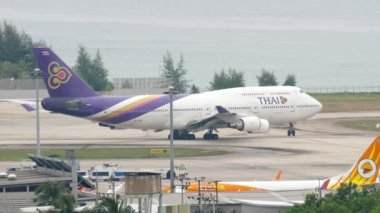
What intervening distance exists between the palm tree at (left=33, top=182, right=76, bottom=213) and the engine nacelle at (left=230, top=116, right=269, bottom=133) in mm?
64251

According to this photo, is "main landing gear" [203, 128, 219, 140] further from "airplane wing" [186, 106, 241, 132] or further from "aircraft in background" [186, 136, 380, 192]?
"aircraft in background" [186, 136, 380, 192]

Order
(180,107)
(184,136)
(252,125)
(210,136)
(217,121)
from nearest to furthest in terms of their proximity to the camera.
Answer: (252,125) → (217,121) → (180,107) → (210,136) → (184,136)

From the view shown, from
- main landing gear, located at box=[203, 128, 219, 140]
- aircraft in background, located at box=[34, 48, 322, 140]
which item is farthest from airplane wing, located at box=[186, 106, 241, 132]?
main landing gear, located at box=[203, 128, 219, 140]

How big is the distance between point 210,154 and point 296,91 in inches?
894

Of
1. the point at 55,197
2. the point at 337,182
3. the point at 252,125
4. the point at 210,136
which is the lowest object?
the point at 337,182

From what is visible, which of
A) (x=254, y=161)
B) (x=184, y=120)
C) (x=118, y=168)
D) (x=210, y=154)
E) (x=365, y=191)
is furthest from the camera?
(x=184, y=120)

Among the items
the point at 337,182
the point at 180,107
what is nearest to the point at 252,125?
the point at 180,107

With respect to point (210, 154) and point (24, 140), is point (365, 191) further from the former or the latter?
point (24, 140)

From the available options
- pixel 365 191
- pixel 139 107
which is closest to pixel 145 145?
pixel 139 107

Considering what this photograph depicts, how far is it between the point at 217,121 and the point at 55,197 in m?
68.5

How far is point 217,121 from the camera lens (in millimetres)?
110625

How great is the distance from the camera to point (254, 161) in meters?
89.1

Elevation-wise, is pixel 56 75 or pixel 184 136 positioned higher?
pixel 56 75

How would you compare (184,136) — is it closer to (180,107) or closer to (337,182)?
(180,107)
